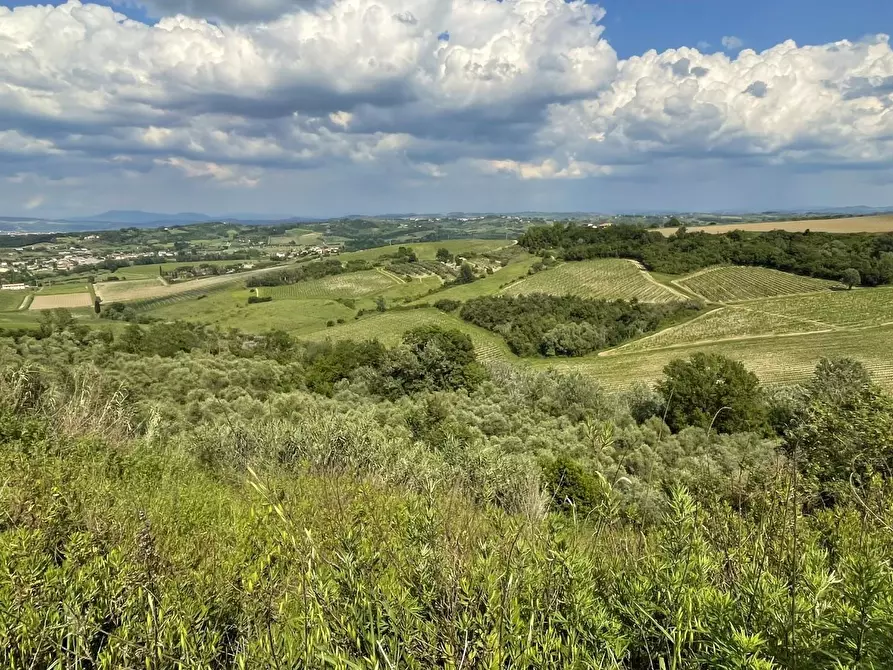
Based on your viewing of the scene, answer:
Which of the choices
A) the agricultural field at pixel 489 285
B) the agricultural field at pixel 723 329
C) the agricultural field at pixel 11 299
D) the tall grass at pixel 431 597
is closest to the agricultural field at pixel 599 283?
the agricultural field at pixel 489 285

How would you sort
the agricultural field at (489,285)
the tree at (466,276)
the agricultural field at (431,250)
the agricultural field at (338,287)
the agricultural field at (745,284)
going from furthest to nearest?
the agricultural field at (431,250) < the tree at (466,276) < the agricultural field at (338,287) < the agricultural field at (489,285) < the agricultural field at (745,284)

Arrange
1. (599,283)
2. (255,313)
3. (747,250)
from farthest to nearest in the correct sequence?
(599,283), (747,250), (255,313)

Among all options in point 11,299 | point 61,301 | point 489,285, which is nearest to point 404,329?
point 489,285

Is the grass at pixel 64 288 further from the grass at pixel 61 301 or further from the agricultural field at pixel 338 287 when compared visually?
the agricultural field at pixel 338 287

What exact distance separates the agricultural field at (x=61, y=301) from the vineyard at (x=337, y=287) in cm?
3391

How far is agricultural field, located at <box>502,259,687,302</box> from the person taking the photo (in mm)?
87688

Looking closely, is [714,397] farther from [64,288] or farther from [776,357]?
[64,288]

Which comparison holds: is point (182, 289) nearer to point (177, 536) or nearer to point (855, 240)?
point (177, 536)

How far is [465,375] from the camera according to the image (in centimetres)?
4303

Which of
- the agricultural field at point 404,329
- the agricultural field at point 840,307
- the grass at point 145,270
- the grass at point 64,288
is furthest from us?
the grass at point 145,270

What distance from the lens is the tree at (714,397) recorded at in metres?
32.4

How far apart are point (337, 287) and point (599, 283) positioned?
5943 cm

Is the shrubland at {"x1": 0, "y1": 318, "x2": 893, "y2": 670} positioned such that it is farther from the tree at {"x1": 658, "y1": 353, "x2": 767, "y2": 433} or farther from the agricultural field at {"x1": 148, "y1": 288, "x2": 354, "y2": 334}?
the agricultural field at {"x1": 148, "y1": 288, "x2": 354, "y2": 334}

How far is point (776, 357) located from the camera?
171ft
